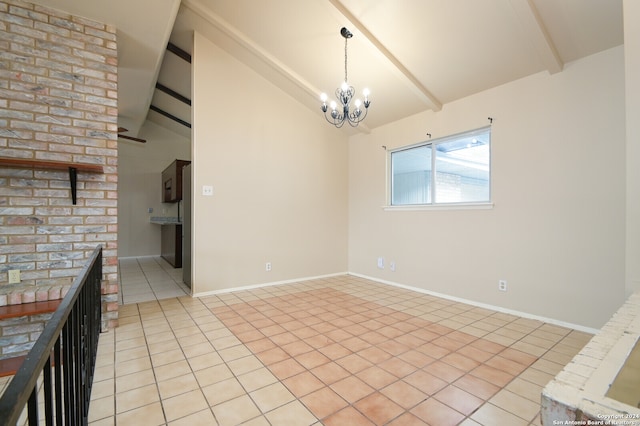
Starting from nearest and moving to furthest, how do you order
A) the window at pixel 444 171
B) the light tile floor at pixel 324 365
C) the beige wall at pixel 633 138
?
the light tile floor at pixel 324 365
the beige wall at pixel 633 138
the window at pixel 444 171

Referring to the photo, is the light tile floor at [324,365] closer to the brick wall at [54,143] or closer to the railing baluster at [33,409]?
the brick wall at [54,143]

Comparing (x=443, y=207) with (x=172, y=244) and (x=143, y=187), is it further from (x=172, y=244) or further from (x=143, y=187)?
(x=143, y=187)

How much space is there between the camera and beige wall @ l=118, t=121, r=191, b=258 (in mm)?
7320

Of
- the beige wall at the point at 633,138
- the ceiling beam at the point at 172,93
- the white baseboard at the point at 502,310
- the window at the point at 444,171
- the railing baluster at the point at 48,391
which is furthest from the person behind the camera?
the ceiling beam at the point at 172,93

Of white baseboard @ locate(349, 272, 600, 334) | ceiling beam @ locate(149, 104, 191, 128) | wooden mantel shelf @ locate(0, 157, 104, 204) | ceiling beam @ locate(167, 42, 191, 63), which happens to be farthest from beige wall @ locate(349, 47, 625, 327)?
ceiling beam @ locate(149, 104, 191, 128)

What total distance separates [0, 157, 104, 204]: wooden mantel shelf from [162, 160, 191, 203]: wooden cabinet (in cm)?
331

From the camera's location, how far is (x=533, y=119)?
10.2ft

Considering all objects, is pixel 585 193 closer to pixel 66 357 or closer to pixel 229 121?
pixel 66 357

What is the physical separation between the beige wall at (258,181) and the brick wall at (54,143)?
116 cm

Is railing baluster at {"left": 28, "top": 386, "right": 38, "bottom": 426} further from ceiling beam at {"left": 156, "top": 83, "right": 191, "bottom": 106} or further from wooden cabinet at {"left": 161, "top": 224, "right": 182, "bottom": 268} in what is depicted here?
ceiling beam at {"left": 156, "top": 83, "right": 191, "bottom": 106}

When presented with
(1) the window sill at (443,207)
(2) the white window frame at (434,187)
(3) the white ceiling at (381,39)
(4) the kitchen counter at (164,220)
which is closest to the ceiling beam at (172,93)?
(3) the white ceiling at (381,39)

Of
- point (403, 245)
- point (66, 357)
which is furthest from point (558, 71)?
point (66, 357)

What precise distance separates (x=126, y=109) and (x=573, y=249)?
697cm

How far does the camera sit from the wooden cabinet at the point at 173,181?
230 inches
